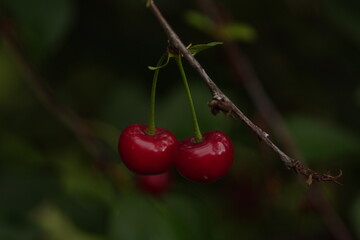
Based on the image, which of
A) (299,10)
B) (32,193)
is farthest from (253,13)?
(32,193)

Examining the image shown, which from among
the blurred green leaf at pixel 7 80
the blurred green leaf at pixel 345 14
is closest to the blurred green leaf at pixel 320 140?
the blurred green leaf at pixel 345 14

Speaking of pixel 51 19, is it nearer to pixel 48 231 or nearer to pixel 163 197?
pixel 163 197

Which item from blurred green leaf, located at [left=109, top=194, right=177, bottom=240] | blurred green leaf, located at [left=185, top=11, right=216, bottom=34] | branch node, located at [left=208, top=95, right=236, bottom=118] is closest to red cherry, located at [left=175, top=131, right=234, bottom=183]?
branch node, located at [left=208, top=95, right=236, bottom=118]

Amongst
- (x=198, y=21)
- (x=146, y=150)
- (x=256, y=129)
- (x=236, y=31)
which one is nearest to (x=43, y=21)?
(x=198, y=21)

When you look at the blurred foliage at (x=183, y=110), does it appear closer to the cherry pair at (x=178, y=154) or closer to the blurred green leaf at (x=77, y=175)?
the blurred green leaf at (x=77, y=175)

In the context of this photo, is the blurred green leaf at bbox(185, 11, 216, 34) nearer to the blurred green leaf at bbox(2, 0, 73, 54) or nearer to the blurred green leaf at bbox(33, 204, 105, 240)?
the blurred green leaf at bbox(2, 0, 73, 54)

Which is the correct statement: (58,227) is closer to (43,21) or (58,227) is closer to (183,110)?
(183,110)

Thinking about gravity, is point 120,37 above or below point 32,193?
→ above
